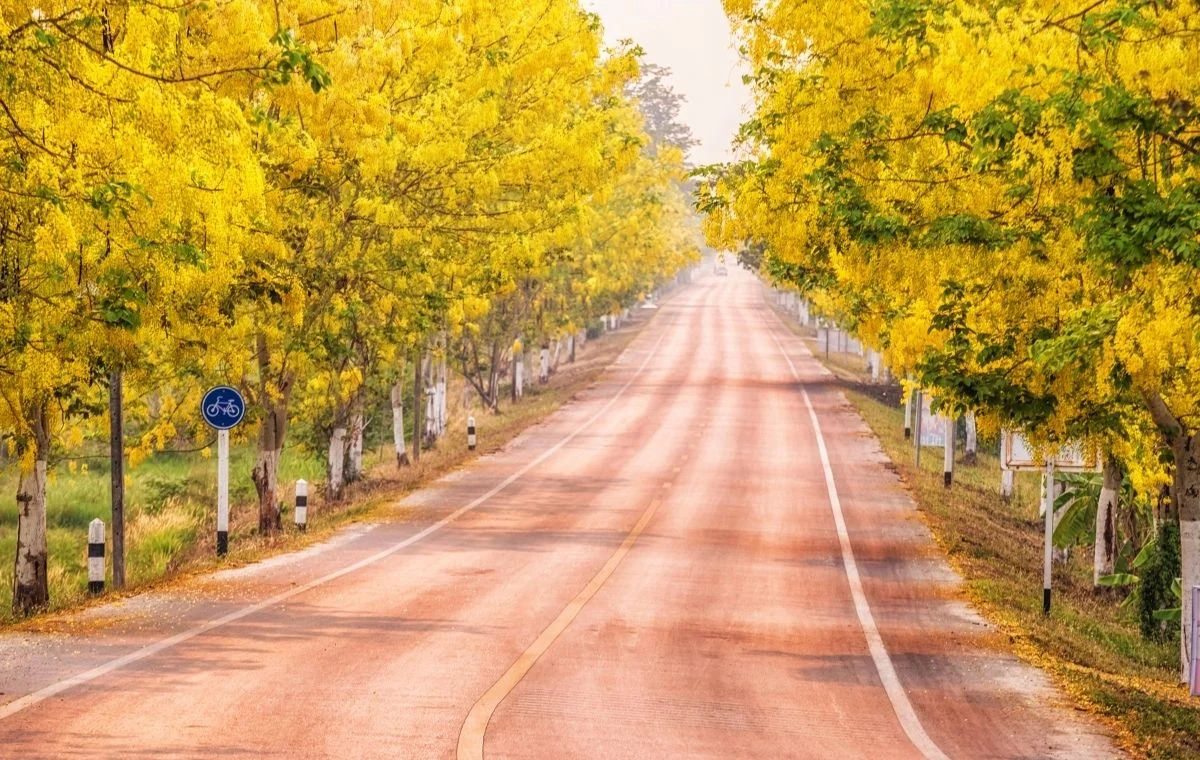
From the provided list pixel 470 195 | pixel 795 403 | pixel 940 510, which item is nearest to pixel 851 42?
pixel 470 195

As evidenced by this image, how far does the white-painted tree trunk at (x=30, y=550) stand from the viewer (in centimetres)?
2128

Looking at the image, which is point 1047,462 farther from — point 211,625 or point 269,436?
point 269,436

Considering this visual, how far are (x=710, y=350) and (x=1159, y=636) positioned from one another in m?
61.9

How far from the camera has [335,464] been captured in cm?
3553

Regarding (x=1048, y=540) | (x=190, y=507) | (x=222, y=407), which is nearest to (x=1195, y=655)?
(x=1048, y=540)

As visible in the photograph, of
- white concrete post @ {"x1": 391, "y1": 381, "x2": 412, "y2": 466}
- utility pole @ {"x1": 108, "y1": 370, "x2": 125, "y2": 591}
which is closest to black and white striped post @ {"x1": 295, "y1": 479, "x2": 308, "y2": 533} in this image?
utility pole @ {"x1": 108, "y1": 370, "x2": 125, "y2": 591}

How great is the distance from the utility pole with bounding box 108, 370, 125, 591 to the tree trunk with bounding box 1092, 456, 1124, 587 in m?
15.6

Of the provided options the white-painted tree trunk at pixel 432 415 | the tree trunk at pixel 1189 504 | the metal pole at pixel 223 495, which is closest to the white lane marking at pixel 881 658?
the tree trunk at pixel 1189 504

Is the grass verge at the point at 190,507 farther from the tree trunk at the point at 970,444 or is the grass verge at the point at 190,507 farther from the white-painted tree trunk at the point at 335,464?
the tree trunk at the point at 970,444

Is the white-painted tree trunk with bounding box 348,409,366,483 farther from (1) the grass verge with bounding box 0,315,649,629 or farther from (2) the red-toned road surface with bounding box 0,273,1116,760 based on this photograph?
(2) the red-toned road surface with bounding box 0,273,1116,760

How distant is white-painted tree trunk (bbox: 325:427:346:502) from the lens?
35.2m

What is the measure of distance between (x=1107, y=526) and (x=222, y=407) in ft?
50.2

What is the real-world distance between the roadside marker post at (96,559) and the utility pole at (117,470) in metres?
1.02

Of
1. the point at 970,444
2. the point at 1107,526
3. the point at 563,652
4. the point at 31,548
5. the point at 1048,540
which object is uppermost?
the point at 1048,540
